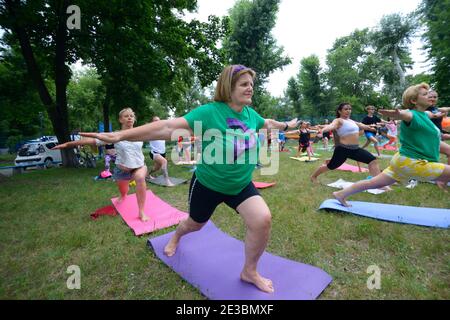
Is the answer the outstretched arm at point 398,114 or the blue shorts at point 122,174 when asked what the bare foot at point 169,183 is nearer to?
the blue shorts at point 122,174

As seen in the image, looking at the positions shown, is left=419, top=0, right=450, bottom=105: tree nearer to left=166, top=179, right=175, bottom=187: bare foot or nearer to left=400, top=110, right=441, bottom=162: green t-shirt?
left=400, top=110, right=441, bottom=162: green t-shirt

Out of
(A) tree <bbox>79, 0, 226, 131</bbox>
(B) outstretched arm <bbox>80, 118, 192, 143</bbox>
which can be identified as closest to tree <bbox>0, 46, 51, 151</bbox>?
(A) tree <bbox>79, 0, 226, 131</bbox>

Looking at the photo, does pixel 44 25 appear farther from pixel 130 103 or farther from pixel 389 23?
pixel 389 23

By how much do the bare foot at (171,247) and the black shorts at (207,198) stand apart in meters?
0.74

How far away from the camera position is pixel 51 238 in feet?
12.6

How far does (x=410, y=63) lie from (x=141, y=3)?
154ft

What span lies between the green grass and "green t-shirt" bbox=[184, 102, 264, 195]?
4.03 ft

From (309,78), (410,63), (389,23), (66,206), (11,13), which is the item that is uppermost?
(389,23)

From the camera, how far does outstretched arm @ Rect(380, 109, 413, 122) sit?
2.92 metres

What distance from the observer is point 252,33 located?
95.1ft

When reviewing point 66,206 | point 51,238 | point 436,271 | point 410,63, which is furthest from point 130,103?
point 410,63

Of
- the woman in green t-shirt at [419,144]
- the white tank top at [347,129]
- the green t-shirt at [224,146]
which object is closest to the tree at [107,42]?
the white tank top at [347,129]

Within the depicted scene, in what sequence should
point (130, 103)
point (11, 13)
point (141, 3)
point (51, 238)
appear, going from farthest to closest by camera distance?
1. point (130, 103)
2. point (141, 3)
3. point (11, 13)
4. point (51, 238)

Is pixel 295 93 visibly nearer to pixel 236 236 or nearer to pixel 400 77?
pixel 400 77
